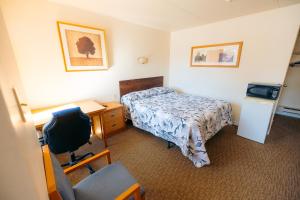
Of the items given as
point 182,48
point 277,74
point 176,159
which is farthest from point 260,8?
point 176,159

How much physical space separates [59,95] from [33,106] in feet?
1.31

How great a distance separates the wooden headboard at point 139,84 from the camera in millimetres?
3268

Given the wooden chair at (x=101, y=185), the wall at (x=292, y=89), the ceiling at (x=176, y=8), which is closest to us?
the wooden chair at (x=101, y=185)

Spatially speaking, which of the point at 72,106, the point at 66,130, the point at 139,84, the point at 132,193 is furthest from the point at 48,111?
the point at 139,84

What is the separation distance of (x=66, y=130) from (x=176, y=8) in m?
2.66

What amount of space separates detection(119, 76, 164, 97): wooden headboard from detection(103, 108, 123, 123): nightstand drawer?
59cm

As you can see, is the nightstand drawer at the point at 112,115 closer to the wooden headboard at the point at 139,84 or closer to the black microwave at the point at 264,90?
the wooden headboard at the point at 139,84

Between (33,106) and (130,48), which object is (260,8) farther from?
(33,106)

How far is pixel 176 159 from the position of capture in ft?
7.11

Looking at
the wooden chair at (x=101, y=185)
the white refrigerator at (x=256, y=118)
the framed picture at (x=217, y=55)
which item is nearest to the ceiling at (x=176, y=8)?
the framed picture at (x=217, y=55)

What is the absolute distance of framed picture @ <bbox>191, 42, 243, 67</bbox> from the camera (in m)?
2.95

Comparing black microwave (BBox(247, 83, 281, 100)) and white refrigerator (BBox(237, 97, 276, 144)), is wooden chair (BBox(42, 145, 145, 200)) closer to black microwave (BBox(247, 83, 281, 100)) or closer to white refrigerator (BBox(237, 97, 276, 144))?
white refrigerator (BBox(237, 97, 276, 144))

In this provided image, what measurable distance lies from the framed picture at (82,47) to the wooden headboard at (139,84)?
0.66 m

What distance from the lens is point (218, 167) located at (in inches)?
78.4
